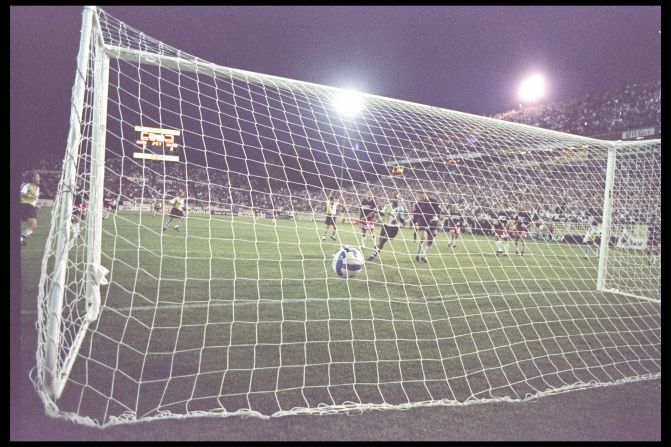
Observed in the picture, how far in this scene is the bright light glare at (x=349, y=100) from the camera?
13.6 feet

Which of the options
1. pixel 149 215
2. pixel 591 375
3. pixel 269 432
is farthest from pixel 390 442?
pixel 149 215

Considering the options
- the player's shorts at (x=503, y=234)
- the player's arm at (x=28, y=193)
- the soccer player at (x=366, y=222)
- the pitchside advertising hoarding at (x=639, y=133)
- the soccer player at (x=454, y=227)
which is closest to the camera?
the soccer player at (x=366, y=222)

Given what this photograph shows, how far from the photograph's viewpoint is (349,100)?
4.24m

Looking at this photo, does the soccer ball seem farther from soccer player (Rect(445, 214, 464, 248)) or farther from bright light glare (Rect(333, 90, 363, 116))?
bright light glare (Rect(333, 90, 363, 116))

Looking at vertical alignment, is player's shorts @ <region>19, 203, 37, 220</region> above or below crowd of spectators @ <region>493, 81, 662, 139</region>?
below

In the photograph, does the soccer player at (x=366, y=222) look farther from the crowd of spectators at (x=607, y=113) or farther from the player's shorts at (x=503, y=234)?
the crowd of spectators at (x=607, y=113)

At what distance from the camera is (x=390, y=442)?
82.2 inches

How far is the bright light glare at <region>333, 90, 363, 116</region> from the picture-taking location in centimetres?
415

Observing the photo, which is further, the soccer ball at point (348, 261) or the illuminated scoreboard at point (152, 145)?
the soccer ball at point (348, 261)

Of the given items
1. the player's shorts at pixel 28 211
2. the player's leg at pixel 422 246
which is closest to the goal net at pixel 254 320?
the player's leg at pixel 422 246

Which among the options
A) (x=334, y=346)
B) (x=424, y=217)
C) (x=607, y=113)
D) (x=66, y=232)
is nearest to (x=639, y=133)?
(x=607, y=113)

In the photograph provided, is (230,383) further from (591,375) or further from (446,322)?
(591,375)

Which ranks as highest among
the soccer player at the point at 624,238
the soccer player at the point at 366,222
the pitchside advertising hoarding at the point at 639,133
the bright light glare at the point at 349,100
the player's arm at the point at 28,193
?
the pitchside advertising hoarding at the point at 639,133

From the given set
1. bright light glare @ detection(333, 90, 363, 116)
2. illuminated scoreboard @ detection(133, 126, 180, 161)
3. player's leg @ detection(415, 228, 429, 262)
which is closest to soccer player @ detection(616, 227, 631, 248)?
player's leg @ detection(415, 228, 429, 262)
